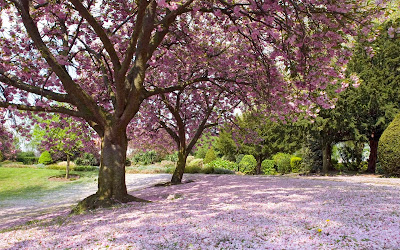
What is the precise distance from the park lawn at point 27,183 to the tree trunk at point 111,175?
11282mm

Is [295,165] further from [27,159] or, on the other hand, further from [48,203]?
[27,159]

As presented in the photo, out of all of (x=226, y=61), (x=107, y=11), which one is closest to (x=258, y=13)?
(x=226, y=61)

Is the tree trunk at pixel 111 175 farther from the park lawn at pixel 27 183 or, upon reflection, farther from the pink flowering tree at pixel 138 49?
the park lawn at pixel 27 183

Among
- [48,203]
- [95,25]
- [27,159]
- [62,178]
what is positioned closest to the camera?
[95,25]

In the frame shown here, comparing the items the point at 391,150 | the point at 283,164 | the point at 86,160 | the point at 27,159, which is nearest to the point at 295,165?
the point at 283,164

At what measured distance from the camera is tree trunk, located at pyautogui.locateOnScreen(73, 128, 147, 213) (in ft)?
25.7

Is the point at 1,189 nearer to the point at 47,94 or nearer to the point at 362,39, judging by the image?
the point at 47,94

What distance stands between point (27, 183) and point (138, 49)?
1782cm

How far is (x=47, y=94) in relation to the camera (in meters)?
7.75

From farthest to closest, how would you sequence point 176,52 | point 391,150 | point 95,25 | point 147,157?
1. point 147,157
2. point 391,150
3. point 176,52
4. point 95,25

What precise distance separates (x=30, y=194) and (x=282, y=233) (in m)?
17.5

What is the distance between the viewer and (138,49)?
25.1ft

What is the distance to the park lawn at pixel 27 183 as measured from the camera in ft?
57.7

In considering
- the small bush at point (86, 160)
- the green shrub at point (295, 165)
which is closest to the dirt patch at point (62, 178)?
the small bush at point (86, 160)
